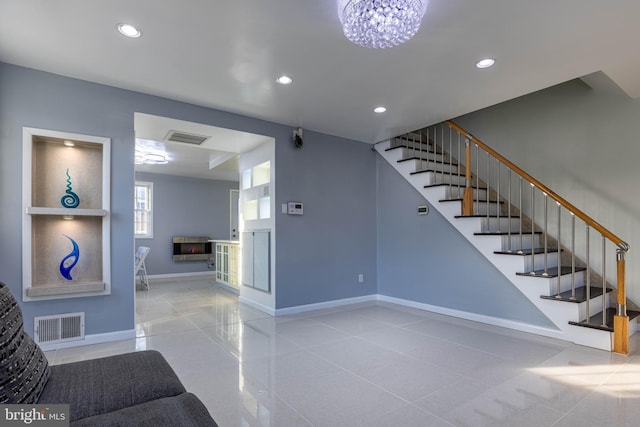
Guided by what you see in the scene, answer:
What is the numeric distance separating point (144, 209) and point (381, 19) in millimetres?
7751

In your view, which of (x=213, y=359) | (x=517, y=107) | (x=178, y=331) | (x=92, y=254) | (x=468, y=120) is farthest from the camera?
(x=468, y=120)

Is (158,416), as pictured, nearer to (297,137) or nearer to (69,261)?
(69,261)

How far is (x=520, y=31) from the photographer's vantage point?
248cm

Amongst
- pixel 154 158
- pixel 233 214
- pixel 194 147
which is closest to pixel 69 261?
pixel 194 147

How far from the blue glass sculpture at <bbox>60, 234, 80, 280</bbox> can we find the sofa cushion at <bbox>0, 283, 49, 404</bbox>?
6.85 ft

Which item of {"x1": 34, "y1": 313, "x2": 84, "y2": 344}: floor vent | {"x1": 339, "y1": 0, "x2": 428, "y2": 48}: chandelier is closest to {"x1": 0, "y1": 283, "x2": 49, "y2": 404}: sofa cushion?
{"x1": 34, "y1": 313, "x2": 84, "y2": 344}: floor vent

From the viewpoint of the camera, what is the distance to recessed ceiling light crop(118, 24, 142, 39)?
2439 millimetres

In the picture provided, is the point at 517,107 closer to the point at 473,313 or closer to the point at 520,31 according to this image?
the point at 520,31

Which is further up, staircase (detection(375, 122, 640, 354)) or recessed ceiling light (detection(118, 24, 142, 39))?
recessed ceiling light (detection(118, 24, 142, 39))

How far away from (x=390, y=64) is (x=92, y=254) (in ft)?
11.6

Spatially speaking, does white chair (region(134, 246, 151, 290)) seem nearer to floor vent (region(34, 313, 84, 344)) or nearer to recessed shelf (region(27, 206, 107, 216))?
floor vent (region(34, 313, 84, 344))

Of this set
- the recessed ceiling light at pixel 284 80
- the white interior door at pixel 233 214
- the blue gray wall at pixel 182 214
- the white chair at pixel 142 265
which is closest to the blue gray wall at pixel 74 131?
the recessed ceiling light at pixel 284 80

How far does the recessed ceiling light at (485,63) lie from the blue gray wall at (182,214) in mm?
7372

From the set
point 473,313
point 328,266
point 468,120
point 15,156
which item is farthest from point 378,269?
Result: point 15,156
